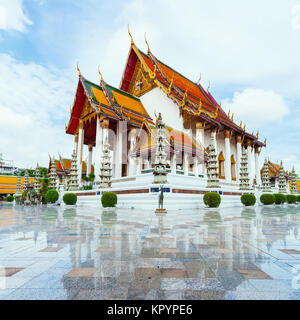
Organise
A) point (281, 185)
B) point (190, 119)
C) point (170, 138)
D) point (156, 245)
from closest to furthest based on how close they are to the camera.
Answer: point (156, 245) → point (170, 138) → point (190, 119) → point (281, 185)

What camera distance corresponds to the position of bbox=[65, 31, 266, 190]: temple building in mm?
20250

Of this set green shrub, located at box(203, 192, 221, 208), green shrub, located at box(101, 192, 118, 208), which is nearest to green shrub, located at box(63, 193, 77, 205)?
green shrub, located at box(101, 192, 118, 208)

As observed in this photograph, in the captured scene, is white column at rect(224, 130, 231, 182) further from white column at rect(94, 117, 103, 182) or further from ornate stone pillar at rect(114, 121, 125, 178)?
white column at rect(94, 117, 103, 182)

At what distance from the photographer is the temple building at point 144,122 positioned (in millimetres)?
20250

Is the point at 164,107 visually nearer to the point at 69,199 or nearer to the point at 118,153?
the point at 118,153

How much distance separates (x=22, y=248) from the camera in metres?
3.46

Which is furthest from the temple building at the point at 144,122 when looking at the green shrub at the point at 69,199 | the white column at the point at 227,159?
the green shrub at the point at 69,199

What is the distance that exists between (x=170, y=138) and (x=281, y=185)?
18820 mm

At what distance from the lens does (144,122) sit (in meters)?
20.2

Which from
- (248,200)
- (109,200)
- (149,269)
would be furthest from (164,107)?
(149,269)

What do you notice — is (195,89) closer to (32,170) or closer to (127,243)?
(127,243)

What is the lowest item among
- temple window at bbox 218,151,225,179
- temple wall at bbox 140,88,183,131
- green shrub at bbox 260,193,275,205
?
green shrub at bbox 260,193,275,205
